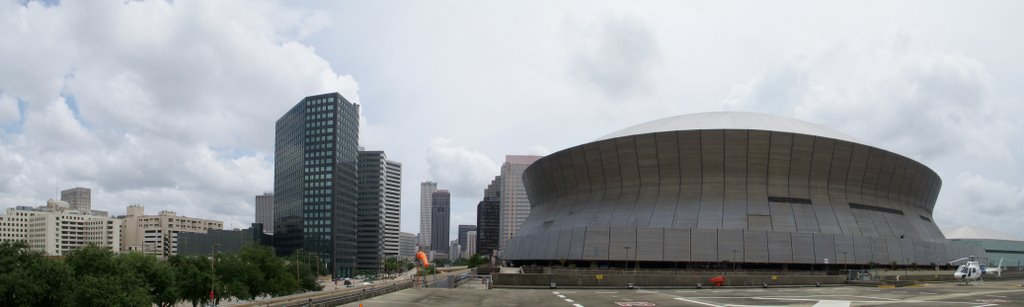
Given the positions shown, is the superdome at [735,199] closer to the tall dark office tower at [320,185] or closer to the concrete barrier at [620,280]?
the concrete barrier at [620,280]

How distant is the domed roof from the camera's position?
78.4 m

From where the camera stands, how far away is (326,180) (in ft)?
541

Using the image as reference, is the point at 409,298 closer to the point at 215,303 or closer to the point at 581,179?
the point at 215,303

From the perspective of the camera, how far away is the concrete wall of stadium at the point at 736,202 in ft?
229

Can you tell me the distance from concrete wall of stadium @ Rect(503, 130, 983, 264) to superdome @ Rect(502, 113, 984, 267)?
110 millimetres

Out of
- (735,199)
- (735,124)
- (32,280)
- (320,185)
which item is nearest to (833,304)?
(32,280)

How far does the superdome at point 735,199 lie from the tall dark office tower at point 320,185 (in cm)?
9052

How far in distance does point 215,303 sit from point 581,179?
41.2m

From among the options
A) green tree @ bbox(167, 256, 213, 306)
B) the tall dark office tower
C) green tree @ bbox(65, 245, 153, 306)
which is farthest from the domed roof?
the tall dark office tower

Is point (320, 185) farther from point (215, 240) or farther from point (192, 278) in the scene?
point (192, 278)

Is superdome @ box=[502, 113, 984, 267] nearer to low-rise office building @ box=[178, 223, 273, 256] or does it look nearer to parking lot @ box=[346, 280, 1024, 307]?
parking lot @ box=[346, 280, 1024, 307]

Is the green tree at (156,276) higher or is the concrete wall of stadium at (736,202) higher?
the concrete wall of stadium at (736,202)

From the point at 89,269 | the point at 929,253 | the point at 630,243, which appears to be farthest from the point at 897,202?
the point at 89,269

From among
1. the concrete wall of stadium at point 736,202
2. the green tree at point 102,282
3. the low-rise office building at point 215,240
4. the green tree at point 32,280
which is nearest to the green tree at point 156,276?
the green tree at point 102,282
